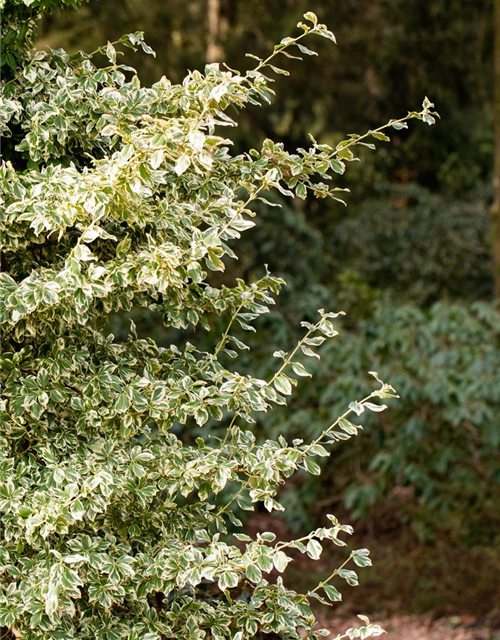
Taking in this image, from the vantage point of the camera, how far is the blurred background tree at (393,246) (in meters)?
5.81

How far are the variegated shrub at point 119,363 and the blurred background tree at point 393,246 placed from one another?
3479 mm

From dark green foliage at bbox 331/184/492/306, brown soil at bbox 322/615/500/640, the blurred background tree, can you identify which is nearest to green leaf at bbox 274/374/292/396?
brown soil at bbox 322/615/500/640

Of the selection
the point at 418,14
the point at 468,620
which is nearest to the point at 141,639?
the point at 468,620

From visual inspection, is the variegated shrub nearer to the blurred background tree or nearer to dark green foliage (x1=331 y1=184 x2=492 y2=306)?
the blurred background tree

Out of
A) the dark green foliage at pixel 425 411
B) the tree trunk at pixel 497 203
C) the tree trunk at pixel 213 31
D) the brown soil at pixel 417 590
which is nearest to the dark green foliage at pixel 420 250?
the tree trunk at pixel 213 31

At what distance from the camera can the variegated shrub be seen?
6.30 feet

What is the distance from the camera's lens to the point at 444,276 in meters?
11.2

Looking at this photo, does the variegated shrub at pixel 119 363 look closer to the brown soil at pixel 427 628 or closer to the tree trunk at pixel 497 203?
the brown soil at pixel 427 628

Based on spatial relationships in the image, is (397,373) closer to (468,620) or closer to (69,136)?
(468,620)

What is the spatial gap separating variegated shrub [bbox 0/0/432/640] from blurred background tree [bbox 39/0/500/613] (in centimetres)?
348

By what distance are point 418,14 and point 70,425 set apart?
10437mm

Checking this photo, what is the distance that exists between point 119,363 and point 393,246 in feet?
30.8

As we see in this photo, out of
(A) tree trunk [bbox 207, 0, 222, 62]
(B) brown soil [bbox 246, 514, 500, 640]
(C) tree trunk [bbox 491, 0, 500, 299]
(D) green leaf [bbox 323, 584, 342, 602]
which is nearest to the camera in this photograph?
(D) green leaf [bbox 323, 584, 342, 602]

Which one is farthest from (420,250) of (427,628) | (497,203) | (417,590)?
(427,628)
